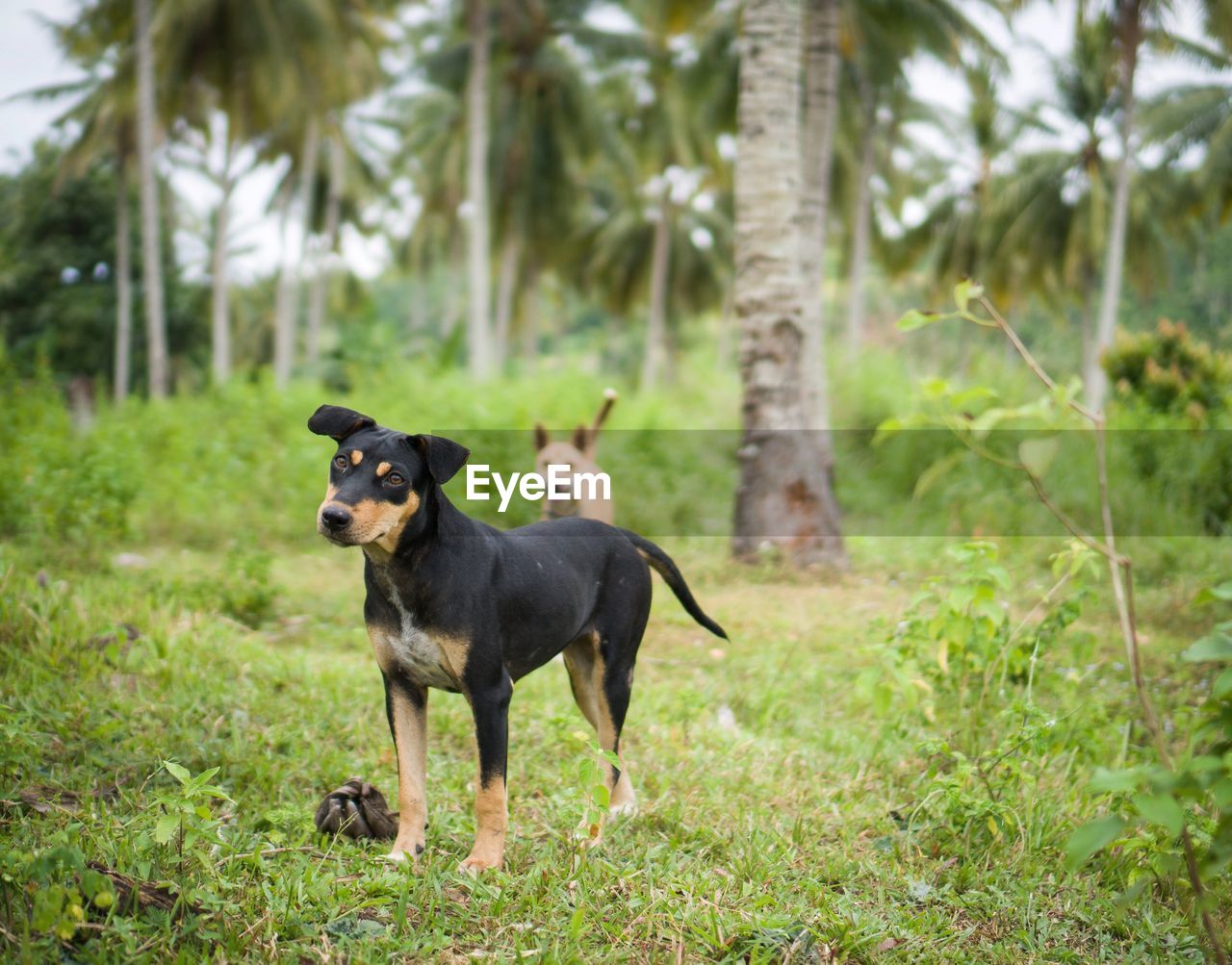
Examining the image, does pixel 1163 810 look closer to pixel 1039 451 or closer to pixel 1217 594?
pixel 1217 594

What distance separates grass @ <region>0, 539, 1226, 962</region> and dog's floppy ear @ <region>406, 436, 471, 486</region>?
0.93 metres

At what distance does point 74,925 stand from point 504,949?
107 cm

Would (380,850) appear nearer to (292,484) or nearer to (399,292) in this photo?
(292,484)

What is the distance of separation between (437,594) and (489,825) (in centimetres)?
76

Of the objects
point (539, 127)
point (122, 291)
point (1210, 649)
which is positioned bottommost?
point (1210, 649)

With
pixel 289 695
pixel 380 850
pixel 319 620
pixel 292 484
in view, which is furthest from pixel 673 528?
pixel 380 850

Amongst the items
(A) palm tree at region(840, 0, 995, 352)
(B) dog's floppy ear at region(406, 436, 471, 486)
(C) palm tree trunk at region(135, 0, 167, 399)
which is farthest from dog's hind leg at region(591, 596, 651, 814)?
(C) palm tree trunk at region(135, 0, 167, 399)

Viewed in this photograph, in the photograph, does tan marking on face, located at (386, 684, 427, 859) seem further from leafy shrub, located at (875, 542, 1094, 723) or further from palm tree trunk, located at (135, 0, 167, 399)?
palm tree trunk, located at (135, 0, 167, 399)

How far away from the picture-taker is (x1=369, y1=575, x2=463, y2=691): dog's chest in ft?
10.5

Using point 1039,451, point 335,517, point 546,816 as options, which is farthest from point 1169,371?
point 335,517

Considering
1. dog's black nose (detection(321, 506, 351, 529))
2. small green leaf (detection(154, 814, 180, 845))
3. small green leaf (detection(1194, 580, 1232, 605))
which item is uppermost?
dog's black nose (detection(321, 506, 351, 529))

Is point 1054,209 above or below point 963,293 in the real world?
above

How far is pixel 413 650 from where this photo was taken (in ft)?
10.6

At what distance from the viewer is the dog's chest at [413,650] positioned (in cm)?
321
